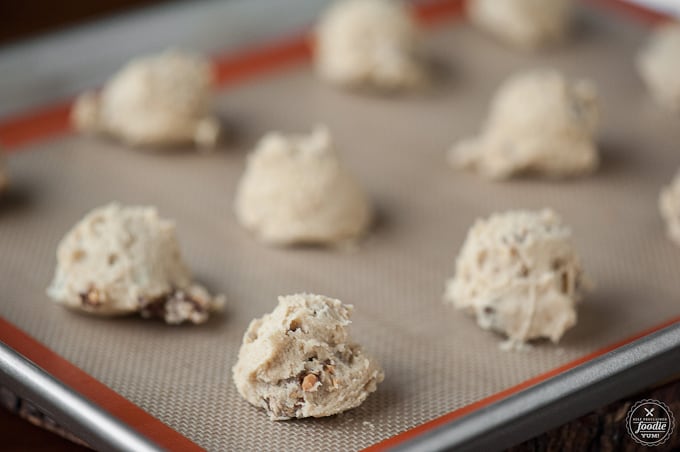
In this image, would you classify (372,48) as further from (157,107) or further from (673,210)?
(673,210)

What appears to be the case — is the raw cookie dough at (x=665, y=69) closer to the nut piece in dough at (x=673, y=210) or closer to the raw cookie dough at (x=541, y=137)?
the raw cookie dough at (x=541, y=137)

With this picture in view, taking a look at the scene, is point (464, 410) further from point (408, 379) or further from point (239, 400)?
point (239, 400)

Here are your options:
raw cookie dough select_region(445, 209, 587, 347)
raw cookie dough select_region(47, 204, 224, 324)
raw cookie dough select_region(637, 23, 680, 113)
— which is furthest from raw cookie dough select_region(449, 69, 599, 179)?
raw cookie dough select_region(47, 204, 224, 324)

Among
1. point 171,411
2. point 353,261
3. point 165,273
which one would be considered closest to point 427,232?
point 353,261

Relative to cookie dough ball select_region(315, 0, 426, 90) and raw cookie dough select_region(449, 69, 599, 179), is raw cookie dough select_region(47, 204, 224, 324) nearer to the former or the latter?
raw cookie dough select_region(449, 69, 599, 179)

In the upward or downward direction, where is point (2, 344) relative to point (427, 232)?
upward

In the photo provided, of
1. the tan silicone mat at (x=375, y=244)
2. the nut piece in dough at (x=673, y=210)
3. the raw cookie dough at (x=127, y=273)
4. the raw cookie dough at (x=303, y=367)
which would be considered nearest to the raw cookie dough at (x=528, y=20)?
the tan silicone mat at (x=375, y=244)
